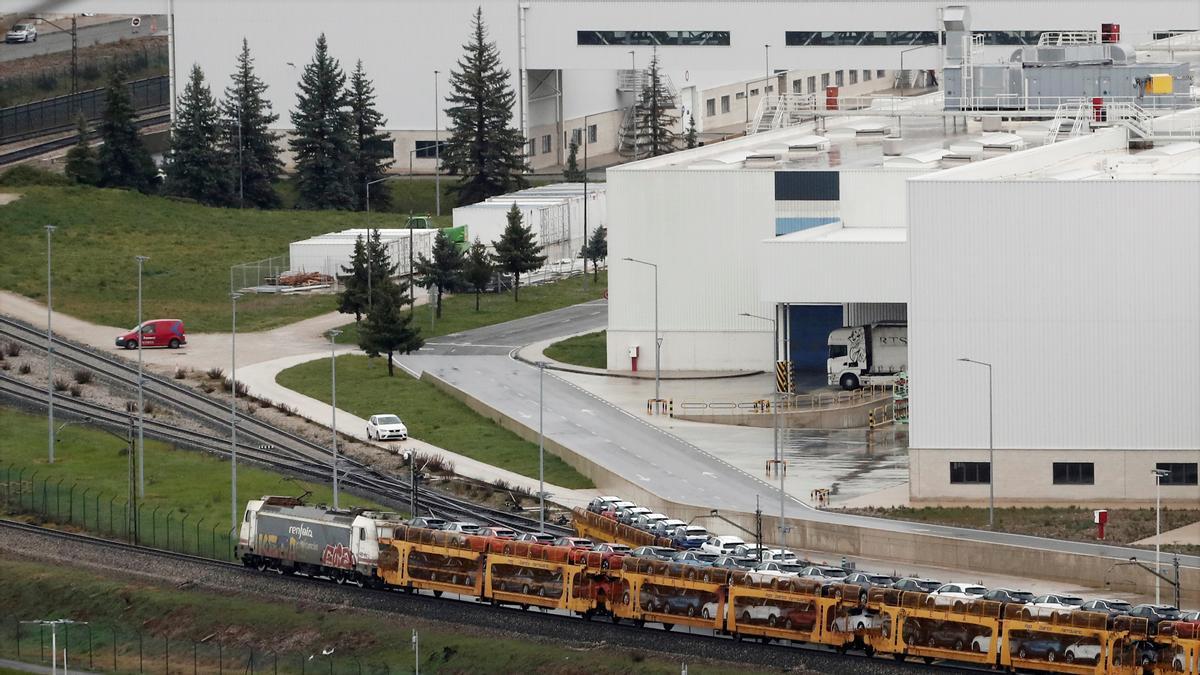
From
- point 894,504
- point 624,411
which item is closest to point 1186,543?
point 894,504

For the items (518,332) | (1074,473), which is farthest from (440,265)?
(1074,473)

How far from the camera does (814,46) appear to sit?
174 m

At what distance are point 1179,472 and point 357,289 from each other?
49.9 meters

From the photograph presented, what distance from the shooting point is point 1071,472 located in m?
92.1

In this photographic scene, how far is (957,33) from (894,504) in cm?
5747

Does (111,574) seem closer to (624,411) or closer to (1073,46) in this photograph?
(624,411)

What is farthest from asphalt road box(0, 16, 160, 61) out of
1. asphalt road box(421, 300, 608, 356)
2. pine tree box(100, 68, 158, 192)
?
asphalt road box(421, 300, 608, 356)

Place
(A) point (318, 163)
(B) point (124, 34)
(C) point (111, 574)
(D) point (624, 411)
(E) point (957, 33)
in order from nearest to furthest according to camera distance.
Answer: (C) point (111, 574)
(D) point (624, 411)
(E) point (957, 33)
(A) point (318, 163)
(B) point (124, 34)

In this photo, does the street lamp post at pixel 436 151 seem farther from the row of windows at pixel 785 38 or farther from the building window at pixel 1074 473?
the building window at pixel 1074 473

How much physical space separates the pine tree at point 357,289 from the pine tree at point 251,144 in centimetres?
3661

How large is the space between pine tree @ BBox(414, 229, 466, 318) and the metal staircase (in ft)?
66.5

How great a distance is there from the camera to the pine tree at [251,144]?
162625 mm

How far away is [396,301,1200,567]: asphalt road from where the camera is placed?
8850 centimetres

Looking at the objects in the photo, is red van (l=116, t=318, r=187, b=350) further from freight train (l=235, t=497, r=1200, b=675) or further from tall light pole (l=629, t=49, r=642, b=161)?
tall light pole (l=629, t=49, r=642, b=161)
